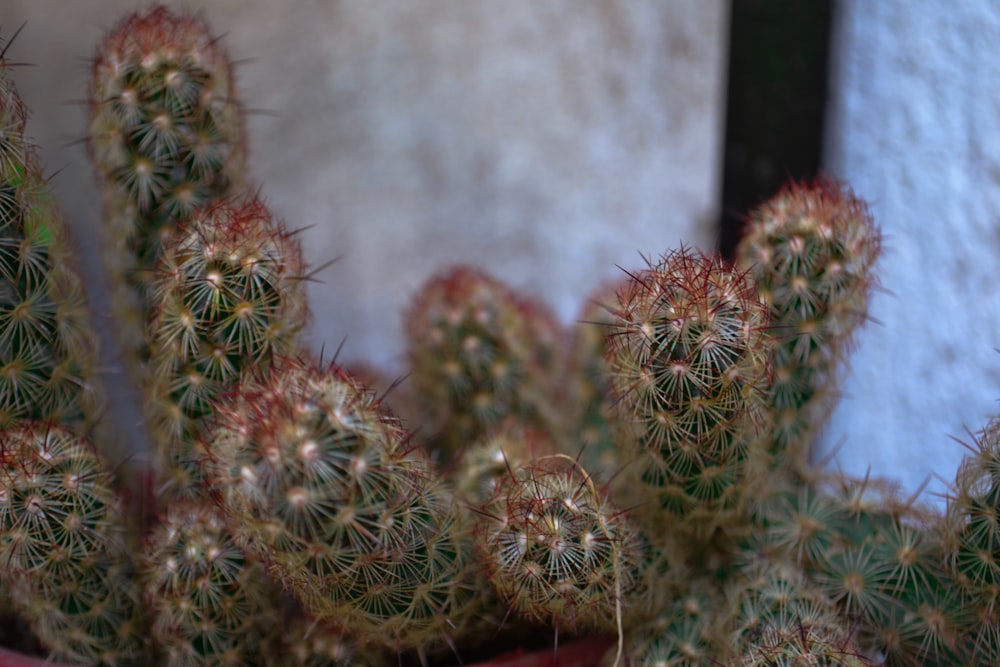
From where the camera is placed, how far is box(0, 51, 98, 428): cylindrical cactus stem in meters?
0.96

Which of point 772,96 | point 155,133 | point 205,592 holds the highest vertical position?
point 772,96

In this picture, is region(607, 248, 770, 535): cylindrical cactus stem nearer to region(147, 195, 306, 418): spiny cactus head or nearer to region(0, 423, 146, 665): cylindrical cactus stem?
region(147, 195, 306, 418): spiny cactus head

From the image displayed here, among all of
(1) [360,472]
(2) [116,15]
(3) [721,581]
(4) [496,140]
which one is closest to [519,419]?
(3) [721,581]

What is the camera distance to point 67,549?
3.05ft

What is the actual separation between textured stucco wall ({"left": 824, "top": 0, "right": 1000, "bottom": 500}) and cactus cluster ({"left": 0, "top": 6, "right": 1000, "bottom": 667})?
28cm

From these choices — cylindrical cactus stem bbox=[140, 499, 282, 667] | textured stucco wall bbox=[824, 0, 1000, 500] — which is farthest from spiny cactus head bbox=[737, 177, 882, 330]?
cylindrical cactus stem bbox=[140, 499, 282, 667]

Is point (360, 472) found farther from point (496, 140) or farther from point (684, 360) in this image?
point (496, 140)

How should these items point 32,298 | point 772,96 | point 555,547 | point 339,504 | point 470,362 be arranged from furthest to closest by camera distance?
point 772,96
point 470,362
point 32,298
point 555,547
point 339,504

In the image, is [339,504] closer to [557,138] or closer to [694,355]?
[694,355]

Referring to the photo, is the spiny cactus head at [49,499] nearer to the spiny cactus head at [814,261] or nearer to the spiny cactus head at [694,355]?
the spiny cactus head at [694,355]

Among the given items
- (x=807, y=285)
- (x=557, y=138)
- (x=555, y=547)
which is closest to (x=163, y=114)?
(x=555, y=547)

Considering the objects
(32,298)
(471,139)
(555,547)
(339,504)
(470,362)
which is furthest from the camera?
(471,139)

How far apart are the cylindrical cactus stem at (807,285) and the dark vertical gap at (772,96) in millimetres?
493

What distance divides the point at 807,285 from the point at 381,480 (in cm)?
57
